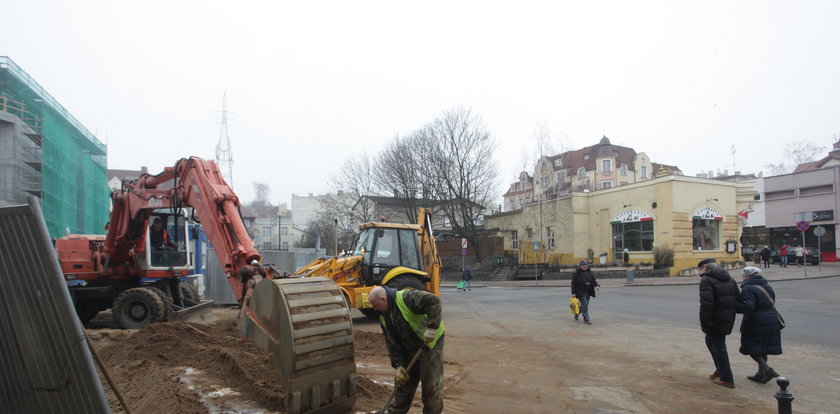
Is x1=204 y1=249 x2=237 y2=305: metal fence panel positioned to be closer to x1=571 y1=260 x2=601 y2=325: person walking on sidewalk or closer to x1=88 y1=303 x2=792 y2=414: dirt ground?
x1=88 y1=303 x2=792 y2=414: dirt ground

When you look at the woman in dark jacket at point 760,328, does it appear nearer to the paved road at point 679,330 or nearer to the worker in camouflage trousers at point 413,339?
the paved road at point 679,330

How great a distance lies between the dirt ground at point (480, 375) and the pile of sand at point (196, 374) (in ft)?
0.05

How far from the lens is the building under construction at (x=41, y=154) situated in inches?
1006

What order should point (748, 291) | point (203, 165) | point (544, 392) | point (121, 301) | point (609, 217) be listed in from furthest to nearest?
point (609, 217), point (121, 301), point (203, 165), point (748, 291), point (544, 392)

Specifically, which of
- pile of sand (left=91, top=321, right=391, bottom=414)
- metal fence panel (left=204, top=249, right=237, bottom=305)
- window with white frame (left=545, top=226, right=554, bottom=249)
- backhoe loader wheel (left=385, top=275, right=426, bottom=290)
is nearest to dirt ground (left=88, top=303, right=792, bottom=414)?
pile of sand (left=91, top=321, right=391, bottom=414)

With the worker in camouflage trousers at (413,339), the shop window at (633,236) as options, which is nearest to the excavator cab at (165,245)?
the worker in camouflage trousers at (413,339)

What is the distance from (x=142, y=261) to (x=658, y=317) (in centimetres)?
1333

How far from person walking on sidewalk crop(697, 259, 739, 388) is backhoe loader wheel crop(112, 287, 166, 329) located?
10.4 metres

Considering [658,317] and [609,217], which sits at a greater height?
[609,217]

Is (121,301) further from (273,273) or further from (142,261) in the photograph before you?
(273,273)

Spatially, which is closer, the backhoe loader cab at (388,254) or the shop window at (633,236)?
the backhoe loader cab at (388,254)

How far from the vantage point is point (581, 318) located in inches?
530

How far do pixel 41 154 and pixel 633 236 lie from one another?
37264 millimetres

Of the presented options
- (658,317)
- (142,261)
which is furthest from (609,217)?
(142,261)
